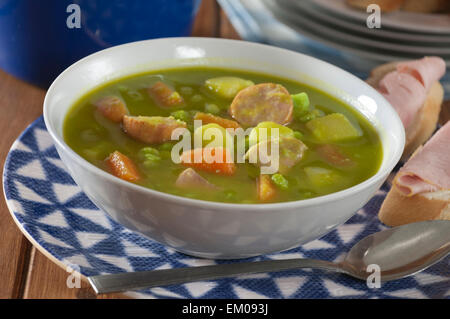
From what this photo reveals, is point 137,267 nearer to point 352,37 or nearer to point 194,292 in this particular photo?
point 194,292

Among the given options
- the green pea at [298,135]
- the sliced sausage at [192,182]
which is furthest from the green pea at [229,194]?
the green pea at [298,135]

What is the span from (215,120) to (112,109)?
1.40 feet

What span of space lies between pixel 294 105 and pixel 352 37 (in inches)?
54.8

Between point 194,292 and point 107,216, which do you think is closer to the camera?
point 194,292

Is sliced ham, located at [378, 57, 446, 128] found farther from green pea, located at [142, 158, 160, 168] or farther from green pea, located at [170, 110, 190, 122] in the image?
green pea, located at [142, 158, 160, 168]

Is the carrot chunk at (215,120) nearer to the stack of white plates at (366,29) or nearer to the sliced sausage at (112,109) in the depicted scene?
the sliced sausage at (112,109)

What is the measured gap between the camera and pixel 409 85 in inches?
135

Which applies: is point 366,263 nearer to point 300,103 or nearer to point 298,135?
point 298,135

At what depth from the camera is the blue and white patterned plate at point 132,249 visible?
2.18 m

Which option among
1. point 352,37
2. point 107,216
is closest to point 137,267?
point 107,216

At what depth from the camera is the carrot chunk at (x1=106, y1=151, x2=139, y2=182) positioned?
90.7 inches

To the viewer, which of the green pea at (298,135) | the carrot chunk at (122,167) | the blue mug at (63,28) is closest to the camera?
the carrot chunk at (122,167)

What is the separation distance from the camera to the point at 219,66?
3.12m

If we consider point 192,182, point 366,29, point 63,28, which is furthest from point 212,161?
point 366,29
